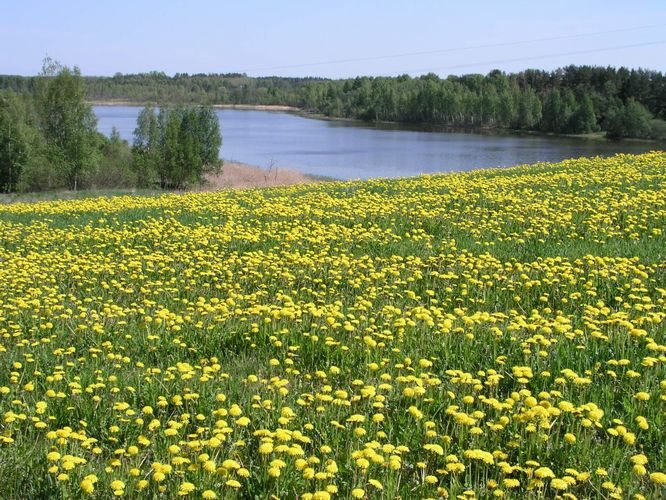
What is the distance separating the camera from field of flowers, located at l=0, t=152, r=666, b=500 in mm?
4258

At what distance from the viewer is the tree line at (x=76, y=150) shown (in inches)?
2000

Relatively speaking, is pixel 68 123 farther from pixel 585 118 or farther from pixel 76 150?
pixel 585 118

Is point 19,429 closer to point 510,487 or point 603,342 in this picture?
point 510,487

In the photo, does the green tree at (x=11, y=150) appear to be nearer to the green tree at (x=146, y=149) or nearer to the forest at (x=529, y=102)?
the green tree at (x=146, y=149)

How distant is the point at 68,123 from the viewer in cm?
5216

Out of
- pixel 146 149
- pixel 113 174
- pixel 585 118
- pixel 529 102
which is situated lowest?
pixel 113 174

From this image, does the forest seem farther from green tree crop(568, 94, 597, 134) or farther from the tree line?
the tree line

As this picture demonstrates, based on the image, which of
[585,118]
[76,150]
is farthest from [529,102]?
[76,150]

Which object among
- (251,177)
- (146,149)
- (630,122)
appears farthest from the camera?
→ (630,122)

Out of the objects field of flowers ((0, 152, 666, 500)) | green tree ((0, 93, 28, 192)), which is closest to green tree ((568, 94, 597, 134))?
green tree ((0, 93, 28, 192))

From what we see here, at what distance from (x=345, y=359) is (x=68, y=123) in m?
51.1

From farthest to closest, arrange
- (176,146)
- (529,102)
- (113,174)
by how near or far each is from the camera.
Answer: (529,102) → (176,146) → (113,174)

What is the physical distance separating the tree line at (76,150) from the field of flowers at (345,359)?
4157 centimetres

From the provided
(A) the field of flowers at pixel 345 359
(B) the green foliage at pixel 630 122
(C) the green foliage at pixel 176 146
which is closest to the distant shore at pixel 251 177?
(C) the green foliage at pixel 176 146
